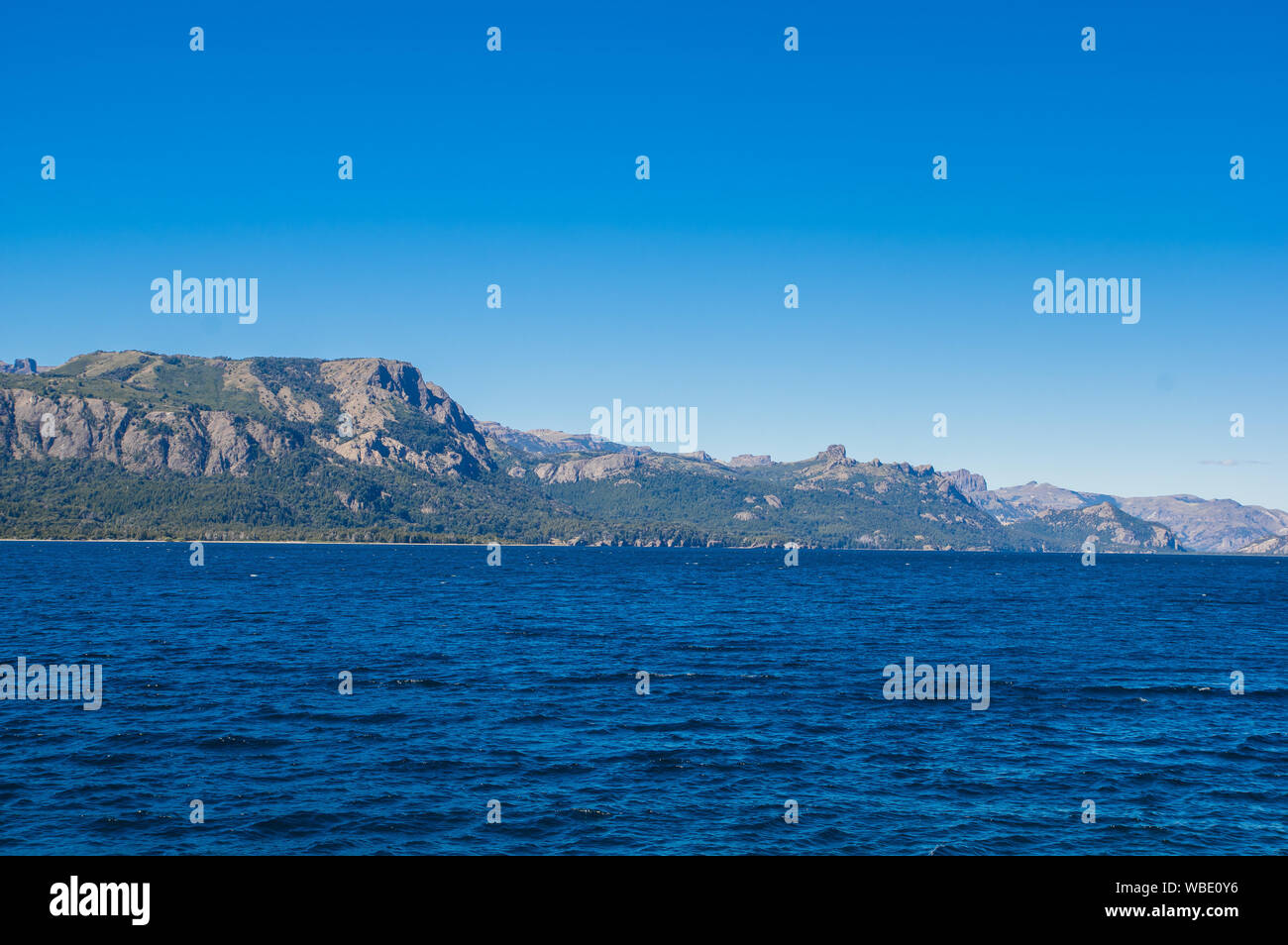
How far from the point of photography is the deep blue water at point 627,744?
33438mm

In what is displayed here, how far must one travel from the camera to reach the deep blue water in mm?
33438

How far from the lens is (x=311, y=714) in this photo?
51.5 meters

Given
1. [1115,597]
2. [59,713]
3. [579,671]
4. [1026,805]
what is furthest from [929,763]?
[1115,597]

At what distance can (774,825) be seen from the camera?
112ft

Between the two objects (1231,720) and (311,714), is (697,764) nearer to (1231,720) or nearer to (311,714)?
(311,714)

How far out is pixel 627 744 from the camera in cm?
4625
